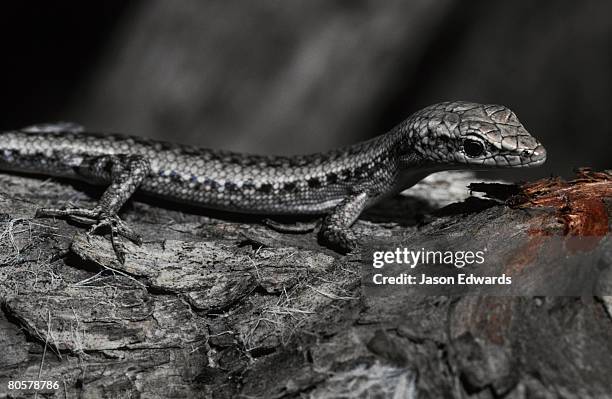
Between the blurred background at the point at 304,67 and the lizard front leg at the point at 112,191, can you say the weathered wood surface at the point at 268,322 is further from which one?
the blurred background at the point at 304,67

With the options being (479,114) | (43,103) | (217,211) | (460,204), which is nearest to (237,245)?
(217,211)

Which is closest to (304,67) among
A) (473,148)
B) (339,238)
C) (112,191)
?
(112,191)

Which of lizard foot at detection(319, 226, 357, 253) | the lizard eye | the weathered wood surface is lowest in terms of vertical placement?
the weathered wood surface

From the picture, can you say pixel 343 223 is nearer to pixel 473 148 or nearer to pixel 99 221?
pixel 473 148

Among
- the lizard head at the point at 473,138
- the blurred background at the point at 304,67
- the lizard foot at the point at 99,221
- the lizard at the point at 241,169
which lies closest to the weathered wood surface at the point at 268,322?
the lizard foot at the point at 99,221

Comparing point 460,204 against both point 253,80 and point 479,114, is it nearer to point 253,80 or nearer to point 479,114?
point 479,114

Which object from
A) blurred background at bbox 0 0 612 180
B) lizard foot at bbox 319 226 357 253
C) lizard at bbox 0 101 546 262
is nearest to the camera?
lizard foot at bbox 319 226 357 253

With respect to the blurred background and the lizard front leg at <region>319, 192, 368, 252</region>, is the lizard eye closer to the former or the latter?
the lizard front leg at <region>319, 192, 368, 252</region>

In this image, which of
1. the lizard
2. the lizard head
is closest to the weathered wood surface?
the lizard head
